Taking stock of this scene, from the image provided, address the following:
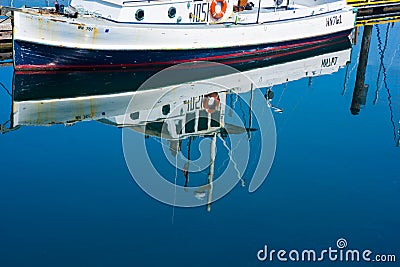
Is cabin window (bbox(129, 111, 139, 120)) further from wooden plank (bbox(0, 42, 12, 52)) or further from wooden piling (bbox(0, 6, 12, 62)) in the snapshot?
wooden plank (bbox(0, 42, 12, 52))

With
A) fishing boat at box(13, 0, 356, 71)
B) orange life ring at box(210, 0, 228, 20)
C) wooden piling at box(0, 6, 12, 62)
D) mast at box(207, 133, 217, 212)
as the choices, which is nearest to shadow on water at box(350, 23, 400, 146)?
fishing boat at box(13, 0, 356, 71)

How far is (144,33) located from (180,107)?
420 cm

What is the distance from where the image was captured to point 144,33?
74.8ft

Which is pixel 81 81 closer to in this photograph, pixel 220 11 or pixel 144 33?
pixel 144 33

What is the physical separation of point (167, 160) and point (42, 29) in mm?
8370

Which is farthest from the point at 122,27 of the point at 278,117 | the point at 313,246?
the point at 313,246

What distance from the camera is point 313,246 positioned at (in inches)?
488

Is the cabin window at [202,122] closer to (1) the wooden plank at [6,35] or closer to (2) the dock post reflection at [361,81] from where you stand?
(2) the dock post reflection at [361,81]

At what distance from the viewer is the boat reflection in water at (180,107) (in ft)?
51.5

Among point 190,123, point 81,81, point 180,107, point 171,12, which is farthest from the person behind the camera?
point 171,12

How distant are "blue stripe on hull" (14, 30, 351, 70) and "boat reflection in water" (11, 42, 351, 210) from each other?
0.33 metres

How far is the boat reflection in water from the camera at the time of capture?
51.5ft

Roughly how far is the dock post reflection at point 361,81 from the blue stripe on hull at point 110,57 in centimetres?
442

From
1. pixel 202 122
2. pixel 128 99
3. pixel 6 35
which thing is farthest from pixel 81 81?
pixel 202 122
